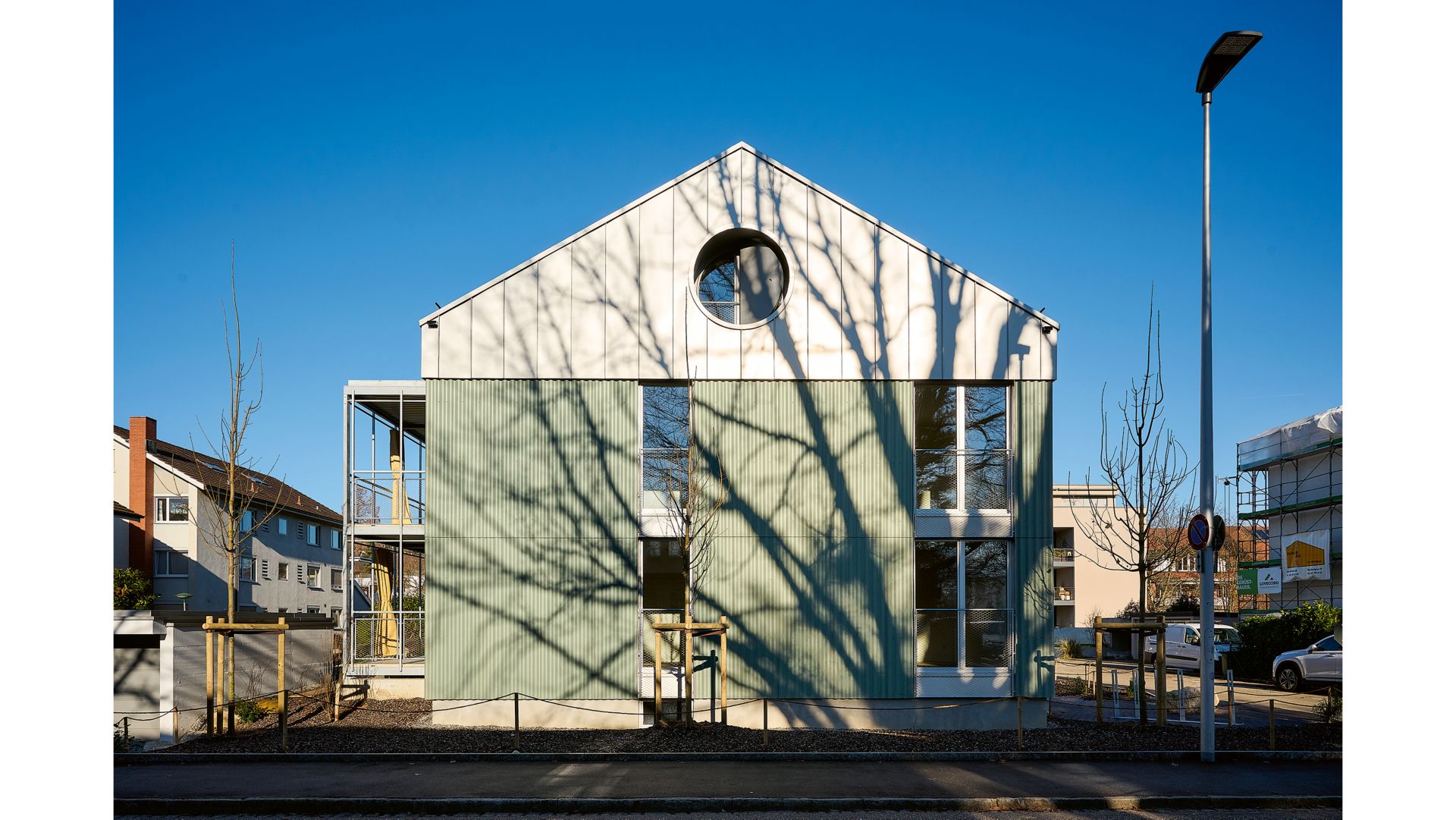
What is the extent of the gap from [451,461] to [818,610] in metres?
6.33

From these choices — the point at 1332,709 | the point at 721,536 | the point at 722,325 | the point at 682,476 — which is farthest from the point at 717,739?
the point at 1332,709

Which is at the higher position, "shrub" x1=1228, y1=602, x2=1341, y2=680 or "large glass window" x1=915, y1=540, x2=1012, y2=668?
"large glass window" x1=915, y1=540, x2=1012, y2=668

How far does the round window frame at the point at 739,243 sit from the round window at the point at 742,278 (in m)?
0.01

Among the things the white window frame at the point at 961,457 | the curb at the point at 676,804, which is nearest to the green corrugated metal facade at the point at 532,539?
the white window frame at the point at 961,457

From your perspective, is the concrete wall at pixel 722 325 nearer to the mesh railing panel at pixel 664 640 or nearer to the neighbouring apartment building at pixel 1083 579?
the mesh railing panel at pixel 664 640

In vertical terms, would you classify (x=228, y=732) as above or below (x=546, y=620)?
below

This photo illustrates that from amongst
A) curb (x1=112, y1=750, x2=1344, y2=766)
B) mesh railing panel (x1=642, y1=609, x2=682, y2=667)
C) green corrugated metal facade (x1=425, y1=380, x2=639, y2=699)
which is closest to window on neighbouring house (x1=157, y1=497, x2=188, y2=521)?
green corrugated metal facade (x1=425, y1=380, x2=639, y2=699)

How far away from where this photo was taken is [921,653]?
1573cm

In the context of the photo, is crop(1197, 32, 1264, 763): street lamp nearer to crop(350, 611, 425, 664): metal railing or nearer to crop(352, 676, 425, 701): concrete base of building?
crop(350, 611, 425, 664): metal railing

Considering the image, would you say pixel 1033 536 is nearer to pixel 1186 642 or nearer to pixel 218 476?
pixel 1186 642

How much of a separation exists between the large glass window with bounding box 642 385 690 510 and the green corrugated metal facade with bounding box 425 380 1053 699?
22 cm

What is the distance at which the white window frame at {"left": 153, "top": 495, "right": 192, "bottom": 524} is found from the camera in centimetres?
3469
